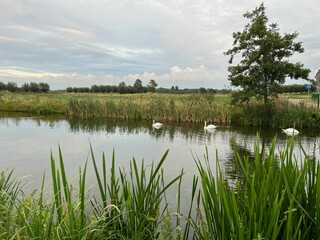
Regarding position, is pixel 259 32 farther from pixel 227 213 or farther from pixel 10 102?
pixel 10 102

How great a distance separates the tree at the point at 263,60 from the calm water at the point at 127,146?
2.66m

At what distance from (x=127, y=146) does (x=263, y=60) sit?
32.9ft

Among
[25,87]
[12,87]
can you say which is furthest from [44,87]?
[12,87]

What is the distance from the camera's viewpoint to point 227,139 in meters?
13.9

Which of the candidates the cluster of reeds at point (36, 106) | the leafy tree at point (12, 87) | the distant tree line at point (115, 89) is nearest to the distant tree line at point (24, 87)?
the leafy tree at point (12, 87)

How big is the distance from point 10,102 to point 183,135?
2270 cm

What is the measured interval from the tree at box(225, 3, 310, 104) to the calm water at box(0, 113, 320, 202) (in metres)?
2.66

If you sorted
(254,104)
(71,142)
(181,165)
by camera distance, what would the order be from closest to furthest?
(181,165), (71,142), (254,104)

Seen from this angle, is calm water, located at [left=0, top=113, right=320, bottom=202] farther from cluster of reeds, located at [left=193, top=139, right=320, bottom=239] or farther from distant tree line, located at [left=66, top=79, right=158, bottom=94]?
distant tree line, located at [left=66, top=79, right=158, bottom=94]

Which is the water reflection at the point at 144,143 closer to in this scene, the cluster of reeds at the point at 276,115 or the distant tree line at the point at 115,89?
the cluster of reeds at the point at 276,115

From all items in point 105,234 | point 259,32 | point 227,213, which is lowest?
point 105,234

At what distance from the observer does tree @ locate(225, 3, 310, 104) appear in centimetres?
1681

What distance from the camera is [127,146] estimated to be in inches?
477

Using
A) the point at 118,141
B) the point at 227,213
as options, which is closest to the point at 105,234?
the point at 227,213
